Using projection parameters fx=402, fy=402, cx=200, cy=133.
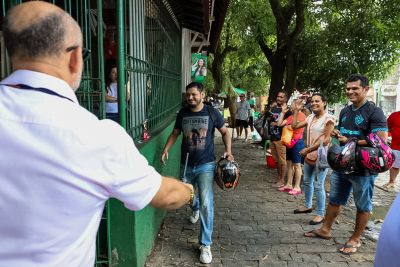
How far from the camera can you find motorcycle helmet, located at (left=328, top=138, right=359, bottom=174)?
4.05 meters

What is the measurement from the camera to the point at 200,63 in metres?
10.6

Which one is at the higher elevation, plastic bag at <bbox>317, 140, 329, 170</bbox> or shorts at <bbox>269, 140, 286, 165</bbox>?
plastic bag at <bbox>317, 140, 329, 170</bbox>

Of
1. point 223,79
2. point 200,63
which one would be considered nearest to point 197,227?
point 200,63

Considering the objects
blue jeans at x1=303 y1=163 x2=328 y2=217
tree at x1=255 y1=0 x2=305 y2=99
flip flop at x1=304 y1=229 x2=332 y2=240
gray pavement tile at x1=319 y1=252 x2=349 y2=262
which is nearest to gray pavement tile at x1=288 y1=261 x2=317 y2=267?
gray pavement tile at x1=319 y1=252 x2=349 y2=262

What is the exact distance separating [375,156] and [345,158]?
29 cm

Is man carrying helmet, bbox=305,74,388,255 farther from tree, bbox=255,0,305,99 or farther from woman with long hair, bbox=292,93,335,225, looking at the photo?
tree, bbox=255,0,305,99

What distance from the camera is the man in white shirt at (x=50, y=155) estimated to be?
1189mm

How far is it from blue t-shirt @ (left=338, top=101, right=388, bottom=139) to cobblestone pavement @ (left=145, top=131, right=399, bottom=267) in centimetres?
135

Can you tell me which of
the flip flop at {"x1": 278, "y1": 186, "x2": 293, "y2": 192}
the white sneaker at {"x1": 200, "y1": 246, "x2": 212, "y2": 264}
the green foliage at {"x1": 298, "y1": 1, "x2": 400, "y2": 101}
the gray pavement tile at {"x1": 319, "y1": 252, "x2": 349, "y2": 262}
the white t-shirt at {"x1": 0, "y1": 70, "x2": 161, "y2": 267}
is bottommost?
the flip flop at {"x1": 278, "y1": 186, "x2": 293, "y2": 192}

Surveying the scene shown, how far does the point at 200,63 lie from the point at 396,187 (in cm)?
549

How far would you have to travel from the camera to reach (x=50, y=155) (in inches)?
46.7

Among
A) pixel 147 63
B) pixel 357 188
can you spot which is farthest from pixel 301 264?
pixel 147 63

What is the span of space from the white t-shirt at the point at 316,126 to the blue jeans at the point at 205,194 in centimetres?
155

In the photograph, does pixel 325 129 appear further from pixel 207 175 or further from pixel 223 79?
pixel 223 79
